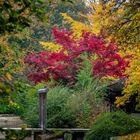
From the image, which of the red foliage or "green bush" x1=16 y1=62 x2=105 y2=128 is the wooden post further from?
the red foliage

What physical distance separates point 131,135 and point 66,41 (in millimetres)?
9154

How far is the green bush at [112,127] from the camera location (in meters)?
13.4

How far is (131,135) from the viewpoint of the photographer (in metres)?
12.9

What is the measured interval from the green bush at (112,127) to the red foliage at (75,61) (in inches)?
198

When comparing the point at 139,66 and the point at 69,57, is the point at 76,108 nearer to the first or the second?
the point at 69,57

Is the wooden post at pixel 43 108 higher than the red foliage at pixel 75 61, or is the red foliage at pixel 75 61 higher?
the red foliage at pixel 75 61

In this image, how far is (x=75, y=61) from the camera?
2047 centimetres

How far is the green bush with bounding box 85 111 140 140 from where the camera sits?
13.4m

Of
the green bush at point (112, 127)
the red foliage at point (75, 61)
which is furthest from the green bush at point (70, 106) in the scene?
the green bush at point (112, 127)

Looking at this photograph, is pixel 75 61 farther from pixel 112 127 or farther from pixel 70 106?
pixel 112 127

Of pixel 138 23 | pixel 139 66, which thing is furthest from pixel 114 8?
pixel 139 66

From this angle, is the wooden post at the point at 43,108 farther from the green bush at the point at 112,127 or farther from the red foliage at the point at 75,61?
the red foliage at the point at 75,61

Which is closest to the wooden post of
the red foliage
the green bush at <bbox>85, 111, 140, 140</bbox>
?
the green bush at <bbox>85, 111, 140, 140</bbox>

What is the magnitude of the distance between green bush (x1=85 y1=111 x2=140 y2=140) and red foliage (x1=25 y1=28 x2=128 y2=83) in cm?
503
